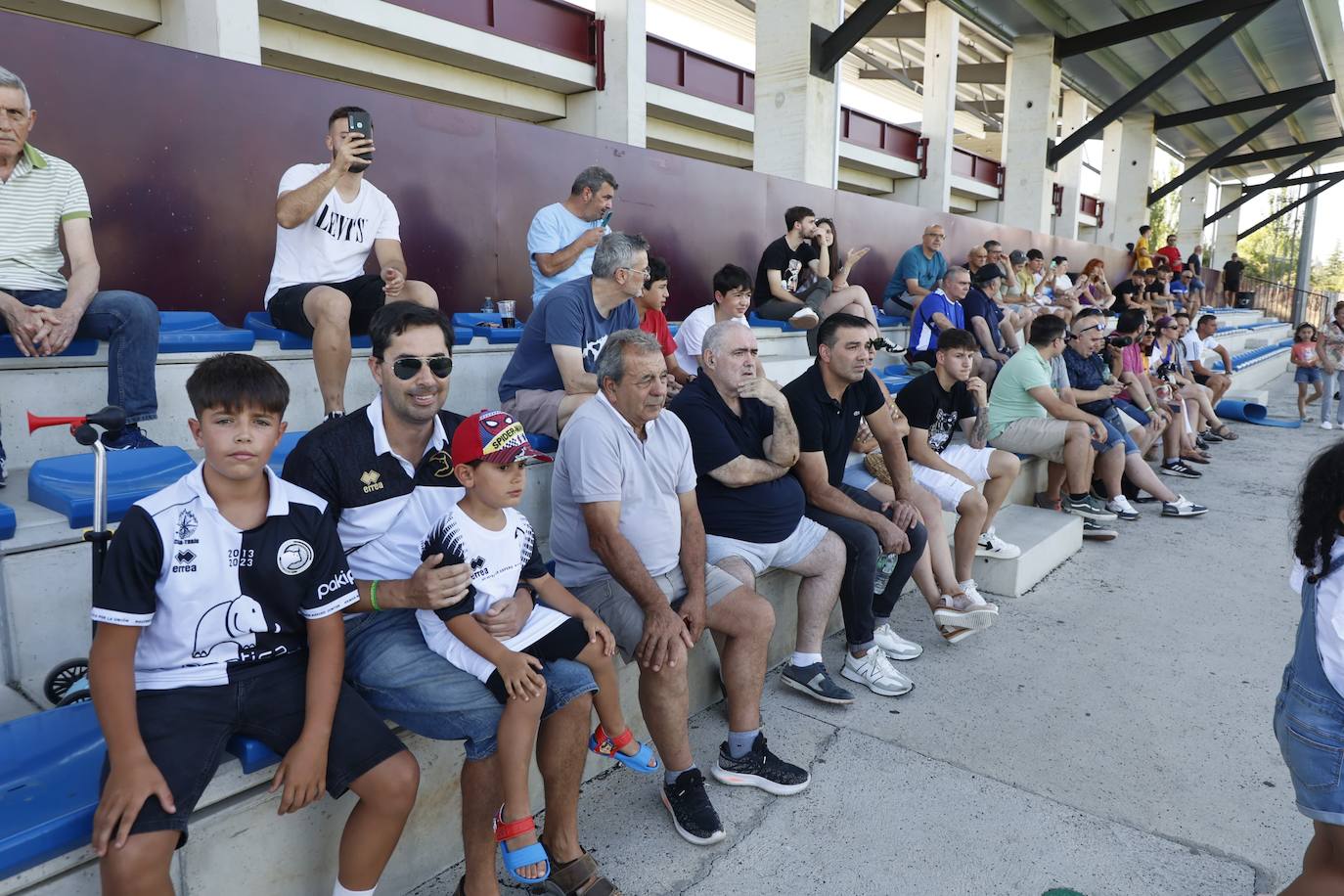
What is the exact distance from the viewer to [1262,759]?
267cm

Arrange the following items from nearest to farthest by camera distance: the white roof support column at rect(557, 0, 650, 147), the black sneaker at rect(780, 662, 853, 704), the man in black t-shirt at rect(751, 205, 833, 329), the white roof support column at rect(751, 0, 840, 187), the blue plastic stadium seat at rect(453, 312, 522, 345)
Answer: the black sneaker at rect(780, 662, 853, 704)
the blue plastic stadium seat at rect(453, 312, 522, 345)
the man in black t-shirt at rect(751, 205, 833, 329)
the white roof support column at rect(751, 0, 840, 187)
the white roof support column at rect(557, 0, 650, 147)

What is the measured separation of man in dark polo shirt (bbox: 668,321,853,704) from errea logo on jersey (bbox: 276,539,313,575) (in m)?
1.56

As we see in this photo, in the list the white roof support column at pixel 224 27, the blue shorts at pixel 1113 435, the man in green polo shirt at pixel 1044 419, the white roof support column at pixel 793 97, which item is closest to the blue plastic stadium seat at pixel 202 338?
the white roof support column at pixel 224 27

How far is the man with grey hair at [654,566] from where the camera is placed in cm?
238

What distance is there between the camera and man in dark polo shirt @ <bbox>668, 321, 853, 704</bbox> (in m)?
3.03

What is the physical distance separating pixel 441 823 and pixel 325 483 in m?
0.91

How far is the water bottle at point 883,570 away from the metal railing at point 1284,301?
1215 inches

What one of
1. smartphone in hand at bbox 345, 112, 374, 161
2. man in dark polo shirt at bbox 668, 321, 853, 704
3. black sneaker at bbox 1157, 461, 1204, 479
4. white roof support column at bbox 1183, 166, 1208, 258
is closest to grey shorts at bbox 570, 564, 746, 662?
man in dark polo shirt at bbox 668, 321, 853, 704

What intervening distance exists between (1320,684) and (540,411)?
2669 millimetres

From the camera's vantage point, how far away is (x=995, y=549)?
4.22 m

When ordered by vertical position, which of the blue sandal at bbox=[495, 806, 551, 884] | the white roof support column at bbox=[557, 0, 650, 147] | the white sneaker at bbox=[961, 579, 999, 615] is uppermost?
the white roof support column at bbox=[557, 0, 650, 147]

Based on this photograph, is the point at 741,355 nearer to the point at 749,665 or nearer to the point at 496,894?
the point at 749,665

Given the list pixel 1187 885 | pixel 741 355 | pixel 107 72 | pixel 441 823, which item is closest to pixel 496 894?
pixel 441 823

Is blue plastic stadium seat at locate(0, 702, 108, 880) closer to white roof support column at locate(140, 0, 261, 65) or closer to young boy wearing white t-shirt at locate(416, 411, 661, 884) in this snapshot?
young boy wearing white t-shirt at locate(416, 411, 661, 884)
